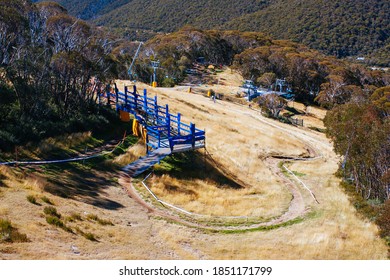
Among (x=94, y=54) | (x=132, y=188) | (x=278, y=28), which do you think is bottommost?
(x=132, y=188)

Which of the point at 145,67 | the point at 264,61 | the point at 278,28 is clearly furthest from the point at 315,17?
the point at 145,67

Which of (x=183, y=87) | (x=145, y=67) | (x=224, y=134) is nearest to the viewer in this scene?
(x=224, y=134)

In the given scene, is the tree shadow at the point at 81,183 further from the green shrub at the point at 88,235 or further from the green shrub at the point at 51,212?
the green shrub at the point at 88,235

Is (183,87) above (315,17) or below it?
below

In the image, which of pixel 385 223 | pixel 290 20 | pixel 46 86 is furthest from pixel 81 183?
pixel 290 20

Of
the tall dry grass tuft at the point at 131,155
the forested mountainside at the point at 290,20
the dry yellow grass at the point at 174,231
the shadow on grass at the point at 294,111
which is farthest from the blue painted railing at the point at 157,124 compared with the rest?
the forested mountainside at the point at 290,20

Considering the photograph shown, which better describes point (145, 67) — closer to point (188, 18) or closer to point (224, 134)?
point (224, 134)
